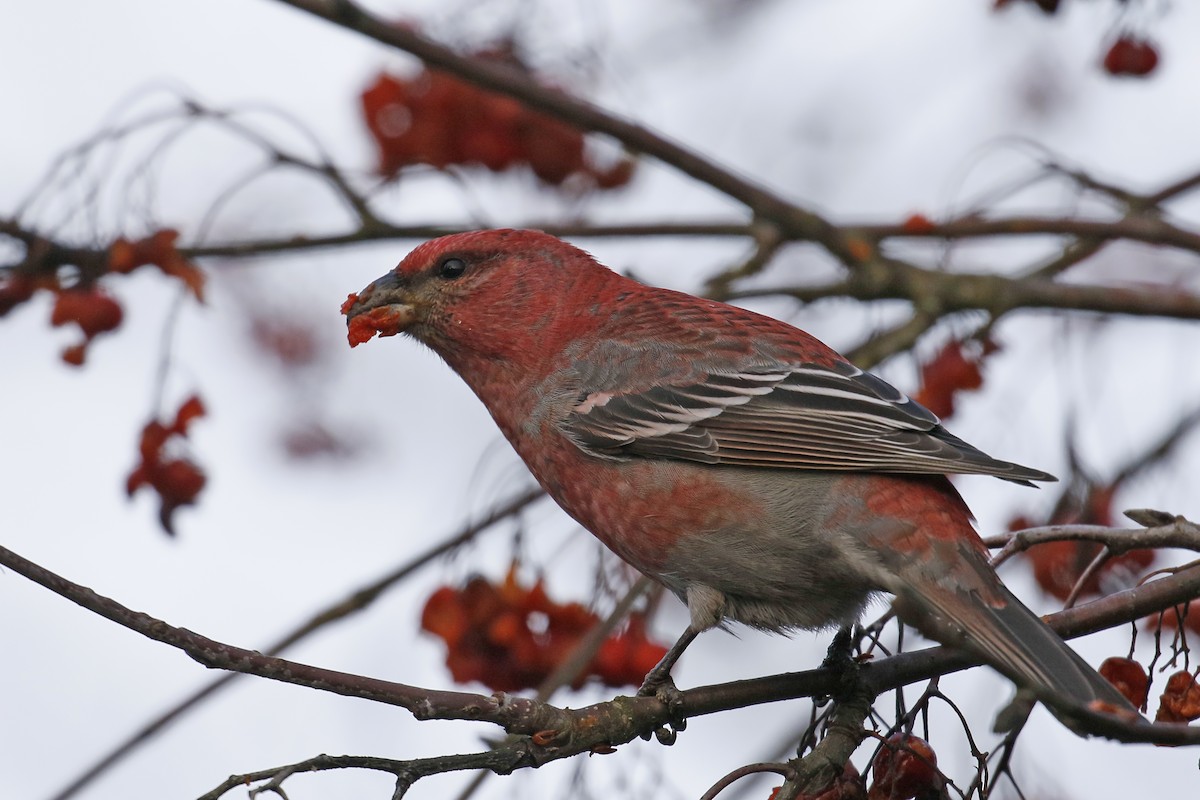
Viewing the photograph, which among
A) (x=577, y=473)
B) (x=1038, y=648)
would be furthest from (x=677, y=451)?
(x=1038, y=648)

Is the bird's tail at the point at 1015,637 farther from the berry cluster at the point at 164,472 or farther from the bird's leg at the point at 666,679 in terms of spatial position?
the berry cluster at the point at 164,472

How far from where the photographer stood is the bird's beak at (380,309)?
12.5 ft

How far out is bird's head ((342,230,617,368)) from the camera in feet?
12.9

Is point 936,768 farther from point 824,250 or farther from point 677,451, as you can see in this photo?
point 824,250

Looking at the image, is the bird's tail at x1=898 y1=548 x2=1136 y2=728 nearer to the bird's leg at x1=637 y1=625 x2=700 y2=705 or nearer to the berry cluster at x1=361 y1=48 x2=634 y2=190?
the bird's leg at x1=637 y1=625 x2=700 y2=705

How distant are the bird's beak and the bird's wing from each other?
0.58 m

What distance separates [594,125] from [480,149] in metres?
1.30

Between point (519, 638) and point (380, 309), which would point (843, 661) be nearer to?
point (519, 638)

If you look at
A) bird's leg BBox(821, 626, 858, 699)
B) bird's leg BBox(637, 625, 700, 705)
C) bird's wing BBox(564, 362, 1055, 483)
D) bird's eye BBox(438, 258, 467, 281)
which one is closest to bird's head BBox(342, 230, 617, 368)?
bird's eye BBox(438, 258, 467, 281)

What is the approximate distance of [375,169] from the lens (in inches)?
226

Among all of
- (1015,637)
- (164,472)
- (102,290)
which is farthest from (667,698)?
(102,290)

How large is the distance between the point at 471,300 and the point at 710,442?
0.90m

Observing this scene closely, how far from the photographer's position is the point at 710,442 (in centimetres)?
357

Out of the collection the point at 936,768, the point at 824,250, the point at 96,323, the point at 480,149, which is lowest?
the point at 936,768
